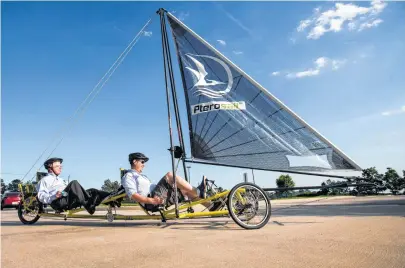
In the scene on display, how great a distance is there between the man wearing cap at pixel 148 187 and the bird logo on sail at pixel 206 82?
70.8 inches

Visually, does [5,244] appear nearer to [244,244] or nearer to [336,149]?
[244,244]

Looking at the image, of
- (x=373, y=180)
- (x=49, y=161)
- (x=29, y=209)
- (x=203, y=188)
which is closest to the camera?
(x=373, y=180)

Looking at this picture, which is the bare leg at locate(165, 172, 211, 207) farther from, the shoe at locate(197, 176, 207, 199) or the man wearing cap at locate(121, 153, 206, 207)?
the shoe at locate(197, 176, 207, 199)

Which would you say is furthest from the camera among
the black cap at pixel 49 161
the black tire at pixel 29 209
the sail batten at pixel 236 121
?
the black tire at pixel 29 209

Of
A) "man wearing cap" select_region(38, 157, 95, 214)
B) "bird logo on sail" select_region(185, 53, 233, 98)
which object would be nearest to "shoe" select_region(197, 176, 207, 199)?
"bird logo on sail" select_region(185, 53, 233, 98)

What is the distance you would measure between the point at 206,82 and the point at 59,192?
156 inches

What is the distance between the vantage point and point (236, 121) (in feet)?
17.2

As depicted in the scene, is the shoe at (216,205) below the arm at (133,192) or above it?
below

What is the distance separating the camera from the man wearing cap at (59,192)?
5668 mm

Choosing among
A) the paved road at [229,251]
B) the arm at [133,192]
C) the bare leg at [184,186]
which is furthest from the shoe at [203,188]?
the paved road at [229,251]

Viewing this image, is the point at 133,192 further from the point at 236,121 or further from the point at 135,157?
the point at 236,121

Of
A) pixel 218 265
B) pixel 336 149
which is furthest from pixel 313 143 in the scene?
pixel 218 265

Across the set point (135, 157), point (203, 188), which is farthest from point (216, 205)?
point (135, 157)

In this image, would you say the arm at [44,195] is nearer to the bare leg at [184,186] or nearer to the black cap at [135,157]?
the black cap at [135,157]
